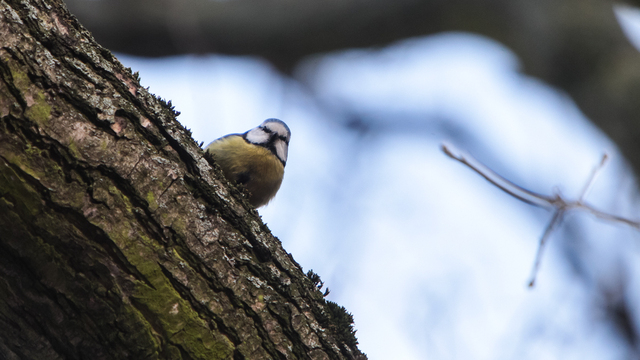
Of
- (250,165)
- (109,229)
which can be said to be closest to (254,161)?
(250,165)

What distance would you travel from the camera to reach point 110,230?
4.03ft

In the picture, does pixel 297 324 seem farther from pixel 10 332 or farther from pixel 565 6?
pixel 565 6

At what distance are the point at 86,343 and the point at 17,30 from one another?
2.62ft

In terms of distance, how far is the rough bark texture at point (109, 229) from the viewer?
1.15m

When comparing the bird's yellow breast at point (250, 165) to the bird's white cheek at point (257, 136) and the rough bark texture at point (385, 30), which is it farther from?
the rough bark texture at point (385, 30)

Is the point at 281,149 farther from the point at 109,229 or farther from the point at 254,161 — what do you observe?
the point at 109,229

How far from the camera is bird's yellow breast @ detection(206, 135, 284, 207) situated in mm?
2721

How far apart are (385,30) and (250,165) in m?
2.03

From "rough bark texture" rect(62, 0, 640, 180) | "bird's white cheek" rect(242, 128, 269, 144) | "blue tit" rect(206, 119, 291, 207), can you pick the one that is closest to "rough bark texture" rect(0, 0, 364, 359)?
"blue tit" rect(206, 119, 291, 207)

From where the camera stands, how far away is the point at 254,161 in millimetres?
2752

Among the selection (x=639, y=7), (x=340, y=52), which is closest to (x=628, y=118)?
(x=639, y=7)

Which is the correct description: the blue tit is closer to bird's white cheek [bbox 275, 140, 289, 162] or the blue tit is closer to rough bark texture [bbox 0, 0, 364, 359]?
bird's white cheek [bbox 275, 140, 289, 162]

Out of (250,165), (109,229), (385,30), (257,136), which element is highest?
(385,30)

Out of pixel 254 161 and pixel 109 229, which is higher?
pixel 254 161
